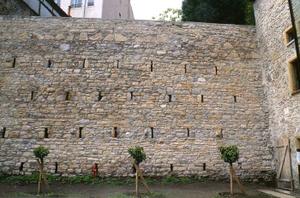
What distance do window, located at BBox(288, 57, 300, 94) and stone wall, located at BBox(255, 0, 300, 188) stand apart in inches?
6.5

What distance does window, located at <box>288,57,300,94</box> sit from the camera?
27.7 ft

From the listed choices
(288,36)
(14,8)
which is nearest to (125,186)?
(288,36)

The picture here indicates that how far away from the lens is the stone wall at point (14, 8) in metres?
10.8

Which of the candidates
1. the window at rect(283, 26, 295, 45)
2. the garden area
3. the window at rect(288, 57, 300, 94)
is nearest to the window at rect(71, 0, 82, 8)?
the garden area

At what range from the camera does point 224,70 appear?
33.2 feet

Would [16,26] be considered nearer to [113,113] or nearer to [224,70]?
[113,113]

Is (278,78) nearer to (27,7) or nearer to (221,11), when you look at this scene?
(221,11)

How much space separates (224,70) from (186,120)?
2.13 m

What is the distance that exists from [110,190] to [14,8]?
754cm

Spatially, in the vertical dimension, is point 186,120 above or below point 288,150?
above

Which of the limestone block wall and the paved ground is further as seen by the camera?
the limestone block wall

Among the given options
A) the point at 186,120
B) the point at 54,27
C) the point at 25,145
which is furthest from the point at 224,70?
the point at 25,145

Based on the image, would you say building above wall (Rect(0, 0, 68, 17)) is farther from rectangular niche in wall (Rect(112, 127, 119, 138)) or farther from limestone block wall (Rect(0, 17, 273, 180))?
rectangular niche in wall (Rect(112, 127, 119, 138))

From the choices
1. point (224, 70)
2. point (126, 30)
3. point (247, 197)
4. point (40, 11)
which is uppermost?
point (40, 11)
